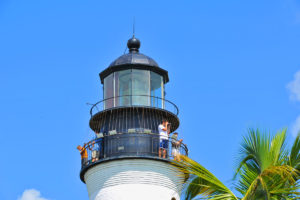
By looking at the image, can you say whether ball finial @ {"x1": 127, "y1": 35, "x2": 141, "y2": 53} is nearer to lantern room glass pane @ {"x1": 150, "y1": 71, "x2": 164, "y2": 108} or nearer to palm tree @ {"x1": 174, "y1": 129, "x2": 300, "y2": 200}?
lantern room glass pane @ {"x1": 150, "y1": 71, "x2": 164, "y2": 108}

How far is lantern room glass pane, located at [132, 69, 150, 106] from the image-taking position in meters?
22.8

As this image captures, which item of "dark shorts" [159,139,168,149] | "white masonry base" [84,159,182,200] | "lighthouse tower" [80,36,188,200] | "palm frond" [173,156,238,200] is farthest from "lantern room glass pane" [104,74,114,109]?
"palm frond" [173,156,238,200]

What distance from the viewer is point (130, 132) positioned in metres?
21.5

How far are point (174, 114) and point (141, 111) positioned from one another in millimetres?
1346

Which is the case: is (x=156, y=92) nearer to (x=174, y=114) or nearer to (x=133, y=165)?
(x=174, y=114)

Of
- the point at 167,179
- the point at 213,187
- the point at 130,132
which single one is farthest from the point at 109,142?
the point at 213,187

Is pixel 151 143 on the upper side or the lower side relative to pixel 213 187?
upper

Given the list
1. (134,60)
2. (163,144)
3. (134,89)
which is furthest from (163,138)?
(134,60)

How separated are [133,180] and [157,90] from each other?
4446mm

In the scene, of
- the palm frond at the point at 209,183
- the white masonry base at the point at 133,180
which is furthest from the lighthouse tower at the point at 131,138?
the palm frond at the point at 209,183

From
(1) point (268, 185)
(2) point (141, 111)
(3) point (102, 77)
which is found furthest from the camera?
(3) point (102, 77)

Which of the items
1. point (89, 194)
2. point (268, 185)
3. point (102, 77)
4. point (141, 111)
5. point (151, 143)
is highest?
point (102, 77)

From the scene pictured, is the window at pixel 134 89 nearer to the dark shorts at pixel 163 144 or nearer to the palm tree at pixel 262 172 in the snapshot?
the dark shorts at pixel 163 144

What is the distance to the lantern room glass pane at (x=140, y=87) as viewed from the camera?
2275 cm
